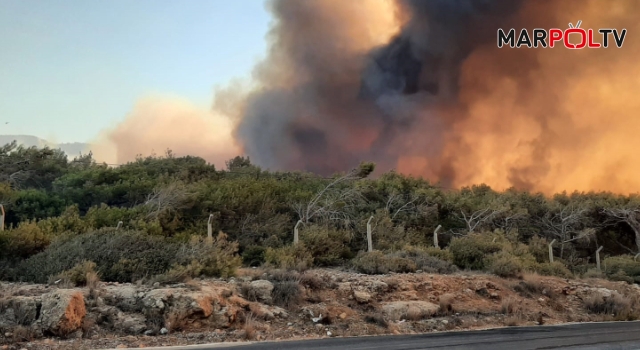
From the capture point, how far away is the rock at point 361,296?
1486cm

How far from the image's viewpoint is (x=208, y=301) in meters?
11.7

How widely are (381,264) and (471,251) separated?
700 centimetres

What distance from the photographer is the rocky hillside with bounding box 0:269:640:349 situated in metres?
10.1

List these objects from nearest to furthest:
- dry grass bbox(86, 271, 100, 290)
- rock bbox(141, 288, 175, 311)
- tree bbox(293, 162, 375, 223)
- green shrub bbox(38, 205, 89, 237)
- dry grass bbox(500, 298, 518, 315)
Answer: rock bbox(141, 288, 175, 311) → dry grass bbox(86, 271, 100, 290) → dry grass bbox(500, 298, 518, 315) → green shrub bbox(38, 205, 89, 237) → tree bbox(293, 162, 375, 223)

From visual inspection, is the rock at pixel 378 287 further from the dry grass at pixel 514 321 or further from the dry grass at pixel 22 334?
the dry grass at pixel 22 334

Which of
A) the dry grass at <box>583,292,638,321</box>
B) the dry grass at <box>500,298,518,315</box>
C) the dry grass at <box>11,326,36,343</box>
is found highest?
the dry grass at <box>11,326,36,343</box>

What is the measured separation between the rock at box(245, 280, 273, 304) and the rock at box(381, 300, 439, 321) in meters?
3.34

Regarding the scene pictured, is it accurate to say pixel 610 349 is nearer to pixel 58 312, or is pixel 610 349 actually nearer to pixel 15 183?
pixel 58 312

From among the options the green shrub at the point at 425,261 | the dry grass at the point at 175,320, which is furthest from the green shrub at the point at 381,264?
the dry grass at the point at 175,320

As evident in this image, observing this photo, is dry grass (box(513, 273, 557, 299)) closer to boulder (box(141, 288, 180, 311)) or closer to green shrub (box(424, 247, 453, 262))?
green shrub (box(424, 247, 453, 262))

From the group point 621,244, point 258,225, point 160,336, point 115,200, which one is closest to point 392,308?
→ point 160,336

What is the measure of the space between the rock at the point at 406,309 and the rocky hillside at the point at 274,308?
3 centimetres

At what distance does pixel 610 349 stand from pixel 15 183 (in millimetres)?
31257

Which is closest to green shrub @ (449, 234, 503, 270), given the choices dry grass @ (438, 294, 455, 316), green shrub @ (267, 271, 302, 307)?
dry grass @ (438, 294, 455, 316)
